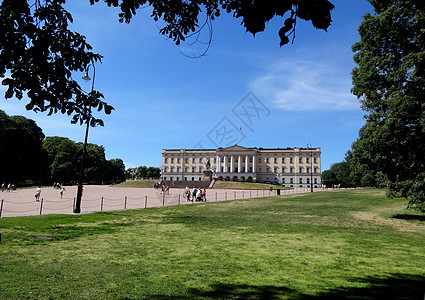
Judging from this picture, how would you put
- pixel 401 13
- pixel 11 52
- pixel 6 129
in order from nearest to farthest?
pixel 11 52
pixel 401 13
pixel 6 129

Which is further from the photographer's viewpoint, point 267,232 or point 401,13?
point 401,13

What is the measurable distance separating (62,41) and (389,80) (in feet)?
50.3

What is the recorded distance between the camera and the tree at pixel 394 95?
43.3ft

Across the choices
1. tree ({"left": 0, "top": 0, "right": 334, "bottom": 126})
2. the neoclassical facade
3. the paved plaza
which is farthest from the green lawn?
the neoclassical facade

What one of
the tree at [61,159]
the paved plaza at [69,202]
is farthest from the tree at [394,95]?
the tree at [61,159]

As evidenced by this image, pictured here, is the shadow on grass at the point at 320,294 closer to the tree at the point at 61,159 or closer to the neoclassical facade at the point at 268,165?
the tree at the point at 61,159

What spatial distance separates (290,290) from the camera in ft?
16.4

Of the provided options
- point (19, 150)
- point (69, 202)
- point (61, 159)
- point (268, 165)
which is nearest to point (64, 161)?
point (61, 159)

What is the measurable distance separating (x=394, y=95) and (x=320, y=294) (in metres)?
12.6

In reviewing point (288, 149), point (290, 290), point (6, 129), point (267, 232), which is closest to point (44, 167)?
point (6, 129)

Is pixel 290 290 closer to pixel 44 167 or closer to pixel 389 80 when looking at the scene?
pixel 389 80

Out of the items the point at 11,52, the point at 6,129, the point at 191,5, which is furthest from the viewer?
the point at 6,129

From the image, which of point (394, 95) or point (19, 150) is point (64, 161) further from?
point (394, 95)

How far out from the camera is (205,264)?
6.62 meters
